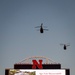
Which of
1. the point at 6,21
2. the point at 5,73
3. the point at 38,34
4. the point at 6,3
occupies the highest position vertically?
the point at 6,3

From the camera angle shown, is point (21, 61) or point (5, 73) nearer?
point (5, 73)

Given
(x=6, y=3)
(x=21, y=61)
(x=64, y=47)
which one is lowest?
(x=21, y=61)

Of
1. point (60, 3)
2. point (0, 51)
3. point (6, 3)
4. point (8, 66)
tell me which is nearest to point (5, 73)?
point (8, 66)

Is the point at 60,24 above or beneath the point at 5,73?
above

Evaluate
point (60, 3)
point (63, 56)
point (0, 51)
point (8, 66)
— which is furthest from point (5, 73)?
point (60, 3)

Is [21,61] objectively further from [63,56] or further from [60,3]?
[60,3]

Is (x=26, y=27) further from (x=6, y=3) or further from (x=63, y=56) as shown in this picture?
(x=63, y=56)

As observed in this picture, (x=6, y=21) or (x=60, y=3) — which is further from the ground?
(x=60, y=3)

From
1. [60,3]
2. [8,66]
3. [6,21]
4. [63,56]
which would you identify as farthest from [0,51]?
[60,3]

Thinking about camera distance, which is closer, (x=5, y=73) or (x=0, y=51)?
(x=5, y=73)
